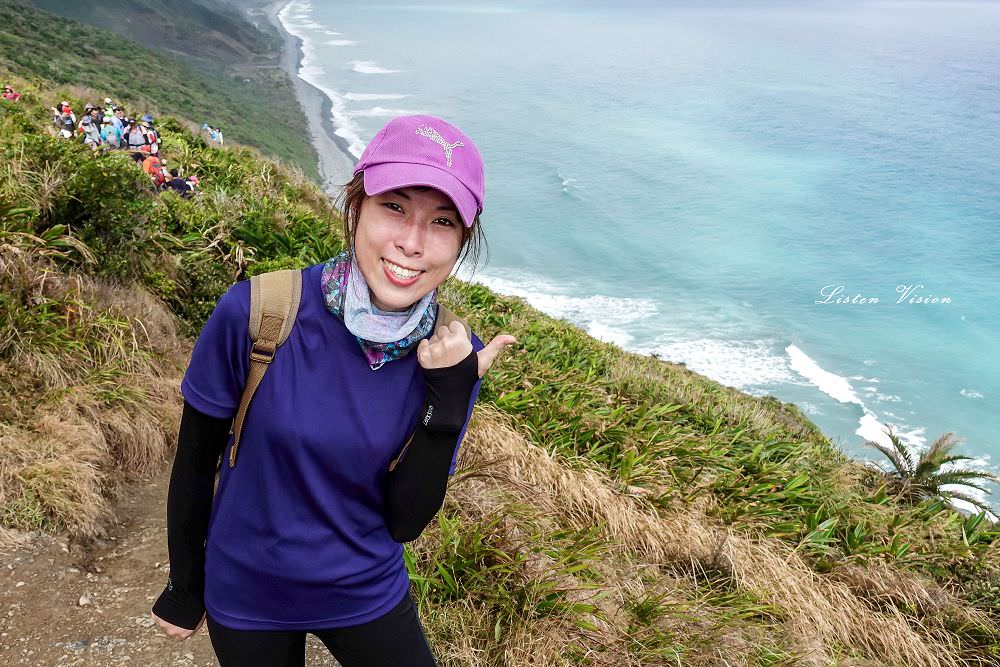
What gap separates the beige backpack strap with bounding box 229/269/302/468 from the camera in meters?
1.52

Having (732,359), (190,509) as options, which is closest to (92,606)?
(190,509)

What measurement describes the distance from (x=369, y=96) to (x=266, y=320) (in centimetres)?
9051

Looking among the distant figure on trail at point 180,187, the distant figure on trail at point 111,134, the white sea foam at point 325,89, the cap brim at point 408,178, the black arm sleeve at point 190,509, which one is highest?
the cap brim at point 408,178

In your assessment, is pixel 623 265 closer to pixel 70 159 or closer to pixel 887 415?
pixel 887 415

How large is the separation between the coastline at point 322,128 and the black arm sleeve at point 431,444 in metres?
26.9

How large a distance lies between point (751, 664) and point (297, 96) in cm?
8526

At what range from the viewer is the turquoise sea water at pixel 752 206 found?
41.9 meters

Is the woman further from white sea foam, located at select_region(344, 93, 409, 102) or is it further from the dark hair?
white sea foam, located at select_region(344, 93, 409, 102)

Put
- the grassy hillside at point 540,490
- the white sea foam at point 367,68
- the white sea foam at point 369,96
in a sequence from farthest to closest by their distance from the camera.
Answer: the white sea foam at point 367,68 < the white sea foam at point 369,96 < the grassy hillside at point 540,490

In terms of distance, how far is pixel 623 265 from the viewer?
2058 inches

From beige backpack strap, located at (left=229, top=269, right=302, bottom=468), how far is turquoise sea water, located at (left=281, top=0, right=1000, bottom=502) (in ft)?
86.9

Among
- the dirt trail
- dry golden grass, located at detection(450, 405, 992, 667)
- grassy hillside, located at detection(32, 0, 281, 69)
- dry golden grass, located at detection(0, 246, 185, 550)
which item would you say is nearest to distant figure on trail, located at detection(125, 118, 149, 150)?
dry golden grass, located at detection(0, 246, 185, 550)

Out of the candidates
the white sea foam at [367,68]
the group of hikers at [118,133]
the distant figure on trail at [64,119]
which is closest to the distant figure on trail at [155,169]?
the group of hikers at [118,133]

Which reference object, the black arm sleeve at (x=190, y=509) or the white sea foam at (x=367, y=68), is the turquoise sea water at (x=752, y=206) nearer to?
the white sea foam at (x=367, y=68)
